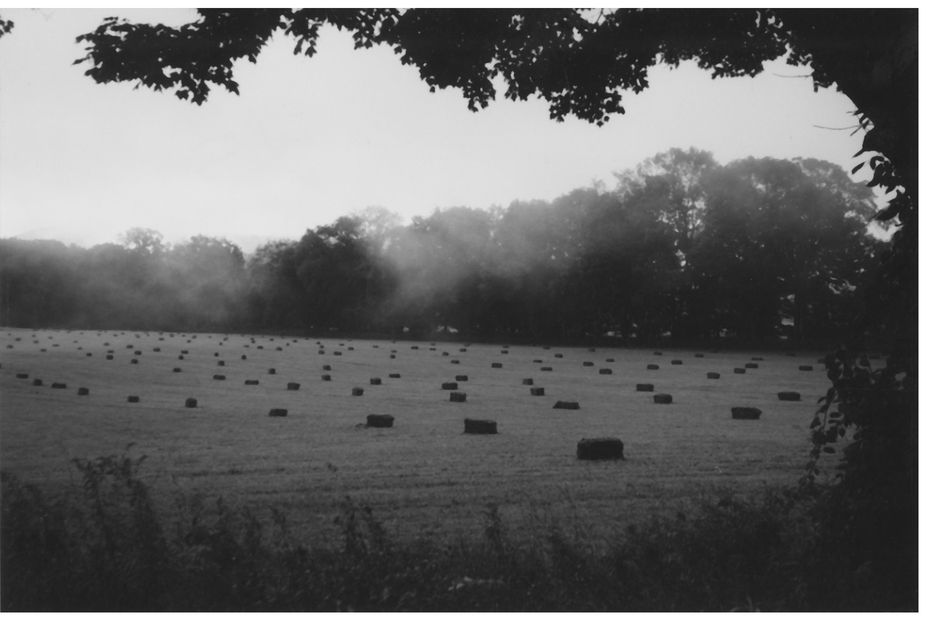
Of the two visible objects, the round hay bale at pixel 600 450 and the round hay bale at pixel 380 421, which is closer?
the round hay bale at pixel 600 450

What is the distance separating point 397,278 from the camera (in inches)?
3167

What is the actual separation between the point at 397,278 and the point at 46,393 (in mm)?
61314

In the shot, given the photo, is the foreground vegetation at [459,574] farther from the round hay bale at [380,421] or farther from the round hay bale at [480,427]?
the round hay bale at [380,421]

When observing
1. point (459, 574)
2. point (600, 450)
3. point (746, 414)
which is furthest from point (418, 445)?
point (746, 414)

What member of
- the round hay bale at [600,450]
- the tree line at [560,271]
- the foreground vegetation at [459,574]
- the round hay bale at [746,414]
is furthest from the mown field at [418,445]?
the tree line at [560,271]

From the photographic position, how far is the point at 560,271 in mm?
65125

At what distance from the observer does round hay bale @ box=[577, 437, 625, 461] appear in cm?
1055

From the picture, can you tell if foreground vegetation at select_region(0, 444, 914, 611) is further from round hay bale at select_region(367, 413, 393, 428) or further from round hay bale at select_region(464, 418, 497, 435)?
round hay bale at select_region(367, 413, 393, 428)

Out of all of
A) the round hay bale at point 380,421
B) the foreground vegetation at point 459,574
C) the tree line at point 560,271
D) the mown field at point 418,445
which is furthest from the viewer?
the tree line at point 560,271

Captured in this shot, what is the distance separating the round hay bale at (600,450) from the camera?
1055 cm

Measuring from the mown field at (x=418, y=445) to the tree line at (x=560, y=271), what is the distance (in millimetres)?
22174

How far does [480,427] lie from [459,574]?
7.21m

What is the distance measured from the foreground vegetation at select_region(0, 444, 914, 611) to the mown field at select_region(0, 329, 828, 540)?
0.83 meters

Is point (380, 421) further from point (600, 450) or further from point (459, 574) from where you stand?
point (459, 574)
